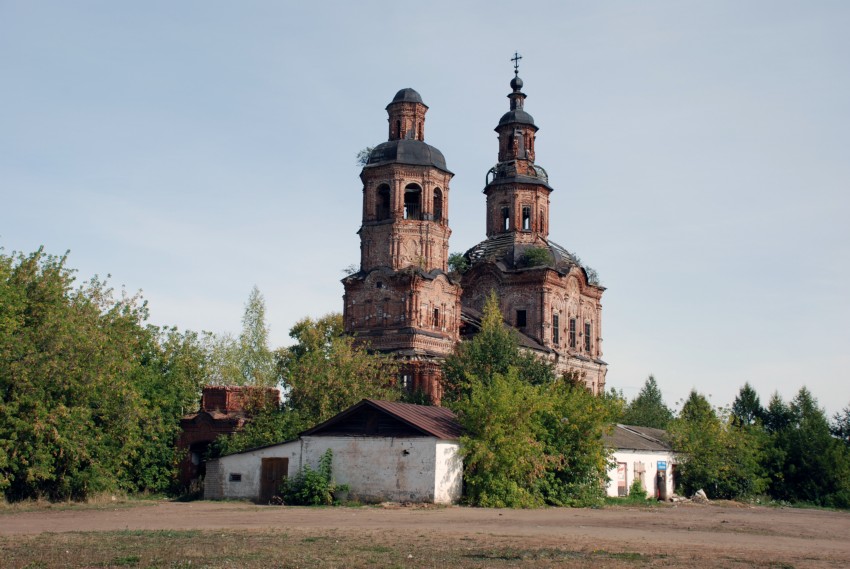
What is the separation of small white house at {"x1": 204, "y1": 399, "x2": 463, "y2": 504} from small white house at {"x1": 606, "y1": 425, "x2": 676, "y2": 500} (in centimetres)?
722

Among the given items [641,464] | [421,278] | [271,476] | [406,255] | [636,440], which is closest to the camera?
[271,476]

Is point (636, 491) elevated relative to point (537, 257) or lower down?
lower down

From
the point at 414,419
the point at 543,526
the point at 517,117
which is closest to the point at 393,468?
the point at 414,419

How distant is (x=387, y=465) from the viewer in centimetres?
2802

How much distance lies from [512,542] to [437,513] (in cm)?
758

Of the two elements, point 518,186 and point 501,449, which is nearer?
point 501,449

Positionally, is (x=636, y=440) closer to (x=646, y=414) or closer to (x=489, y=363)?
(x=489, y=363)

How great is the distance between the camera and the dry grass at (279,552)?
14.1 meters

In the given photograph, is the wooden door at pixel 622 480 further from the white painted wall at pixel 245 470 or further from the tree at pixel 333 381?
the white painted wall at pixel 245 470

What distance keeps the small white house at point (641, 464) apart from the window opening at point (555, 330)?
43.8 feet

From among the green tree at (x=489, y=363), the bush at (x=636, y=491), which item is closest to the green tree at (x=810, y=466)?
the bush at (x=636, y=491)

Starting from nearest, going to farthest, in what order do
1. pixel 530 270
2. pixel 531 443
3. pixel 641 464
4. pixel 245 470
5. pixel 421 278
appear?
pixel 531 443 < pixel 245 470 < pixel 641 464 < pixel 421 278 < pixel 530 270

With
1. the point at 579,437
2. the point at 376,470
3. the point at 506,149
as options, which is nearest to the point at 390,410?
the point at 376,470

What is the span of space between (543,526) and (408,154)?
28330 mm
